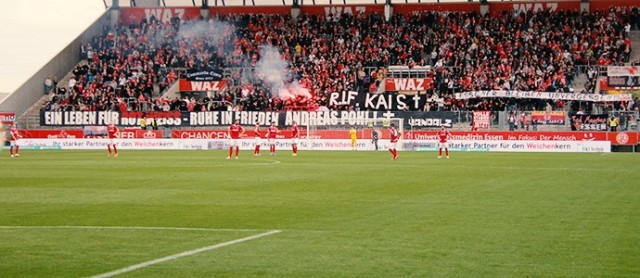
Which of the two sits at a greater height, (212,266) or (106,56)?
(106,56)

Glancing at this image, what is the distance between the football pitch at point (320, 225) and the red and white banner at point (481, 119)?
26.2 metres

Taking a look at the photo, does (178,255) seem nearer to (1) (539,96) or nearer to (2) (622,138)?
(2) (622,138)

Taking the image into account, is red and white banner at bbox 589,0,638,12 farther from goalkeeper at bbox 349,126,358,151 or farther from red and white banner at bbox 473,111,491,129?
goalkeeper at bbox 349,126,358,151

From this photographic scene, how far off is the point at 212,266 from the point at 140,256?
1273mm

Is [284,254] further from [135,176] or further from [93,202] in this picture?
[135,176]

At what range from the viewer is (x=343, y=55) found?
66.1 m

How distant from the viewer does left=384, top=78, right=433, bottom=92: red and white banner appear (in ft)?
202

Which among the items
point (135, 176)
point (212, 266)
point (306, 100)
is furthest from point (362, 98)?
point (212, 266)

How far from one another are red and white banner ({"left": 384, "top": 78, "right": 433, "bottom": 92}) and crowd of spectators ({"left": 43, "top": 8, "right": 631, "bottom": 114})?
66 cm

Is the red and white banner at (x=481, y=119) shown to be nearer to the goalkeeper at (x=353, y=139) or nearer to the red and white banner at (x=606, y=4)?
the goalkeeper at (x=353, y=139)

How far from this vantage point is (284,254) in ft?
40.5

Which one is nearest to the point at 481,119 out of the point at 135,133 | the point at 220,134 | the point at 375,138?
the point at 375,138

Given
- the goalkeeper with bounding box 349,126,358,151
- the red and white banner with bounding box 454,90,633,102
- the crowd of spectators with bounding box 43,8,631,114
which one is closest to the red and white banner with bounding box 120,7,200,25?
the crowd of spectators with bounding box 43,8,631,114

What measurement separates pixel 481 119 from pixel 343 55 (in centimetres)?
1360
